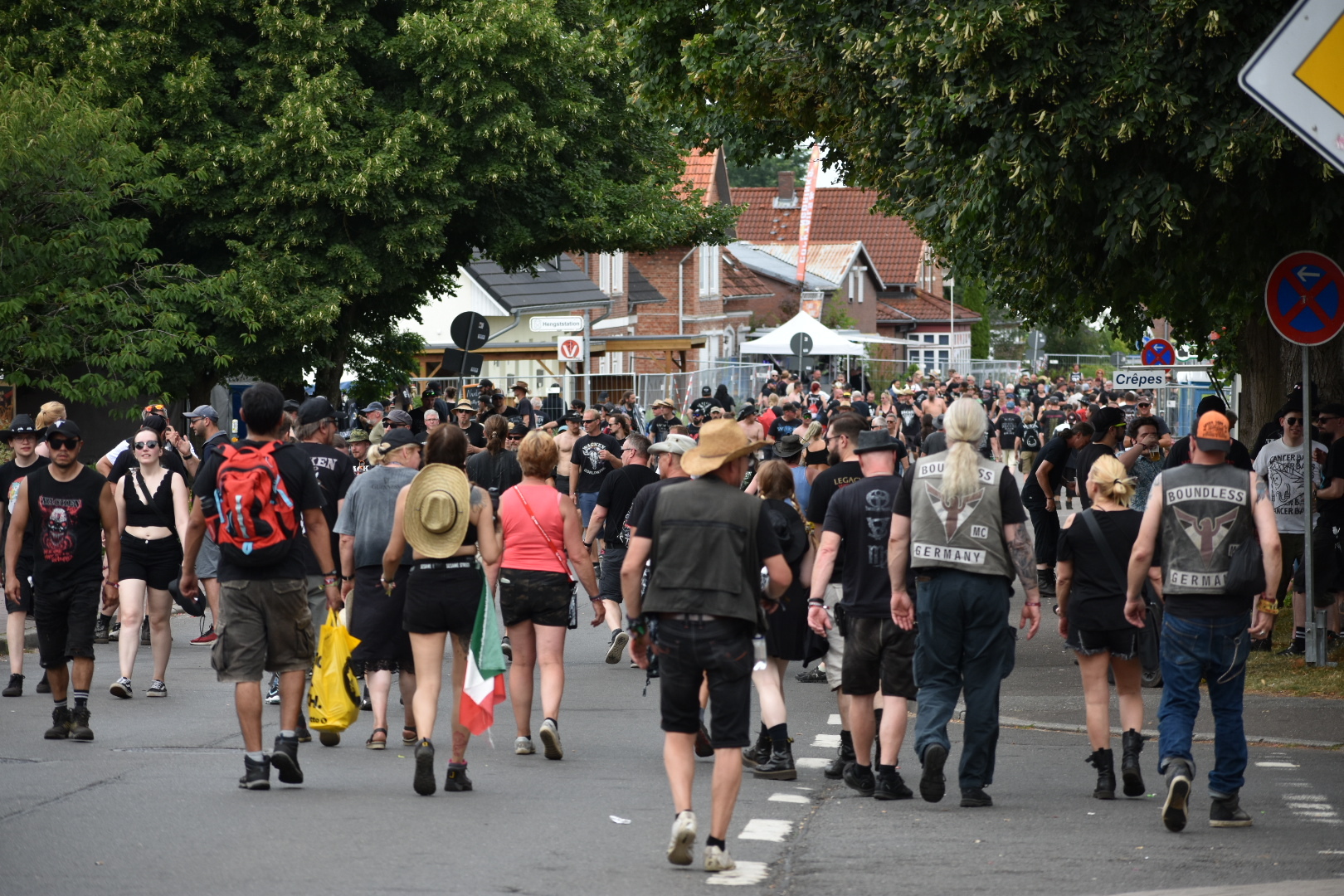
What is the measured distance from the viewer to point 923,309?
85688mm

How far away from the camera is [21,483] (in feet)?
32.5

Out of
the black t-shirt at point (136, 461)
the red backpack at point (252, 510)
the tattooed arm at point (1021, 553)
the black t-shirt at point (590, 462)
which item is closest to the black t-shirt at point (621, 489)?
the black t-shirt at point (136, 461)

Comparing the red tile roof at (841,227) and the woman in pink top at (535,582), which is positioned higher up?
the red tile roof at (841,227)

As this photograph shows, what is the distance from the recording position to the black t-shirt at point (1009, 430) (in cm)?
3466

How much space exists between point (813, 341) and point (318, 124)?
18552 mm

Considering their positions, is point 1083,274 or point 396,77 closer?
point 1083,274

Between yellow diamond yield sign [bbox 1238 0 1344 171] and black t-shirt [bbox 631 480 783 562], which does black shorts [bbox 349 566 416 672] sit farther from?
yellow diamond yield sign [bbox 1238 0 1344 171]

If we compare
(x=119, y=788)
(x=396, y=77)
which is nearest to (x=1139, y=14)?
(x=119, y=788)

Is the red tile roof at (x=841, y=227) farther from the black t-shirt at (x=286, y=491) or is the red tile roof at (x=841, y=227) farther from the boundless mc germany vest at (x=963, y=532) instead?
the boundless mc germany vest at (x=963, y=532)

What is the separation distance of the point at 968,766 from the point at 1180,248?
4616 mm

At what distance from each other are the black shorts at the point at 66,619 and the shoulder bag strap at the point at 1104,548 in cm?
558

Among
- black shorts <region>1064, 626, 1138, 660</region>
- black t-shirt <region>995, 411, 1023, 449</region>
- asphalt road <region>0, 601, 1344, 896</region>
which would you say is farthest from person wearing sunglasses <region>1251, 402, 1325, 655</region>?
black t-shirt <region>995, 411, 1023, 449</region>

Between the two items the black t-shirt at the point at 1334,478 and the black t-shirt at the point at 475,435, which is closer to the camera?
the black t-shirt at the point at 1334,478

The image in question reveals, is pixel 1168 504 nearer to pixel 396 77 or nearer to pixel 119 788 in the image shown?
pixel 119 788
